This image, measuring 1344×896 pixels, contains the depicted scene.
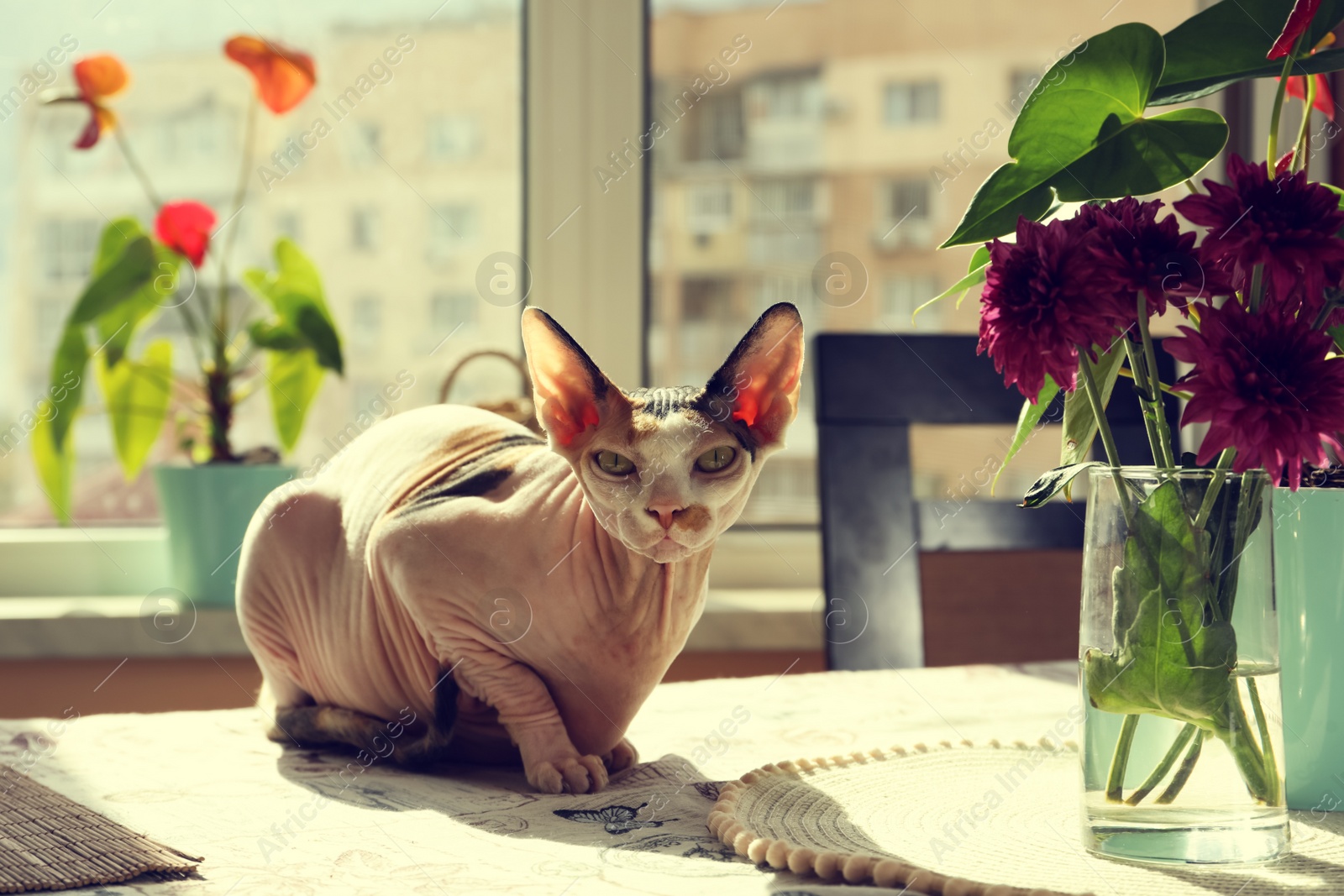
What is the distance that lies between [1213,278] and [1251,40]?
164 mm

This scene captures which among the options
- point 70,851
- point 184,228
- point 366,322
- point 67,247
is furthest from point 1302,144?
point 67,247

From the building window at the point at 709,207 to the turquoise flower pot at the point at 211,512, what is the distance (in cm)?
68

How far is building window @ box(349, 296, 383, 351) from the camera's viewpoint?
1690 millimetres

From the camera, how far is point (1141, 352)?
0.56 m

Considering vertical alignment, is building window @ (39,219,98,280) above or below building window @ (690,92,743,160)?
below

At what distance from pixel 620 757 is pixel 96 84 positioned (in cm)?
118

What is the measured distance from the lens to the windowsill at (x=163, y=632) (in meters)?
1.46

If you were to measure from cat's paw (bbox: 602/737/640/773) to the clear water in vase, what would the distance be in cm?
32

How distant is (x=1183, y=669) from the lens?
0.50m

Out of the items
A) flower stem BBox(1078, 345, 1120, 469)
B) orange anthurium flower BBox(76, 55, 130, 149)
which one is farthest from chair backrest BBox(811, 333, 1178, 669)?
orange anthurium flower BBox(76, 55, 130, 149)

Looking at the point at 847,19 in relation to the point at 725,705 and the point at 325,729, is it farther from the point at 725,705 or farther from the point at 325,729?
the point at 325,729

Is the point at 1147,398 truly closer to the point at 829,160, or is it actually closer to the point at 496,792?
the point at 496,792

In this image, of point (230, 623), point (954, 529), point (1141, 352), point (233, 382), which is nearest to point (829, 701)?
point (954, 529)

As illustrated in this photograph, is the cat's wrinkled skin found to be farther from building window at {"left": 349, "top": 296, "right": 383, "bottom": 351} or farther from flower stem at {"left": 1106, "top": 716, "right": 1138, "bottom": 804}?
building window at {"left": 349, "top": 296, "right": 383, "bottom": 351}
